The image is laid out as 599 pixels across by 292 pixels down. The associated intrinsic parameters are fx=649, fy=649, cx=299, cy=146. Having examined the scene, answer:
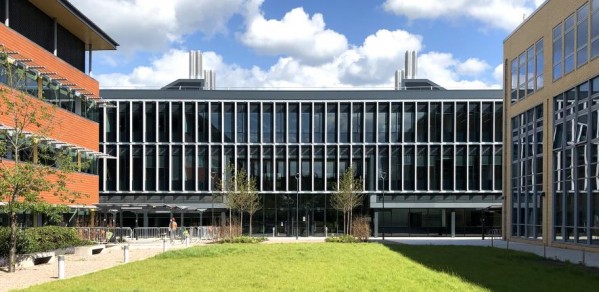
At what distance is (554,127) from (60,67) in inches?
1109

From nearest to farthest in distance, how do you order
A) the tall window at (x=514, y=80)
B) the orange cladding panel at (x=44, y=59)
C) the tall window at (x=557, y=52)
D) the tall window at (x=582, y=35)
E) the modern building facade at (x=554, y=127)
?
the orange cladding panel at (x=44, y=59), the modern building facade at (x=554, y=127), the tall window at (x=582, y=35), the tall window at (x=557, y=52), the tall window at (x=514, y=80)

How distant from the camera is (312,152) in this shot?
207 ft

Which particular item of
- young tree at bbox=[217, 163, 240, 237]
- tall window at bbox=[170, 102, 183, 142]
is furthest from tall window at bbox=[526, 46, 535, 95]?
tall window at bbox=[170, 102, 183, 142]

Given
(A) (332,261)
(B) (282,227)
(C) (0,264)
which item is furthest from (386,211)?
(C) (0,264)

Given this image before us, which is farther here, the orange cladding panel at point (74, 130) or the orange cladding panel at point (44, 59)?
the orange cladding panel at point (74, 130)

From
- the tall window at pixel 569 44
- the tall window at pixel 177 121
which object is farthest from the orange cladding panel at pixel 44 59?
the tall window at pixel 569 44

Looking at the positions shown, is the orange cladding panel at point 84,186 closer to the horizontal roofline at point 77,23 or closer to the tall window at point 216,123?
the horizontal roofline at point 77,23

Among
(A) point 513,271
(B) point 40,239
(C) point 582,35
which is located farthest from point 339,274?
(C) point 582,35

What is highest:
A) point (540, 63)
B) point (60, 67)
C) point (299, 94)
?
point (299, 94)

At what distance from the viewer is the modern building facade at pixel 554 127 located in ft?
107

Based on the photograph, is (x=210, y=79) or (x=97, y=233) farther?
(x=210, y=79)

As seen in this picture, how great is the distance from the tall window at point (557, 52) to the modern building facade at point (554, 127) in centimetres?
6

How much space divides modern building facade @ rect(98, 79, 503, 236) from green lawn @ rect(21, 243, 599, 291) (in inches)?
1344

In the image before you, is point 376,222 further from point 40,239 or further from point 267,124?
point 40,239
